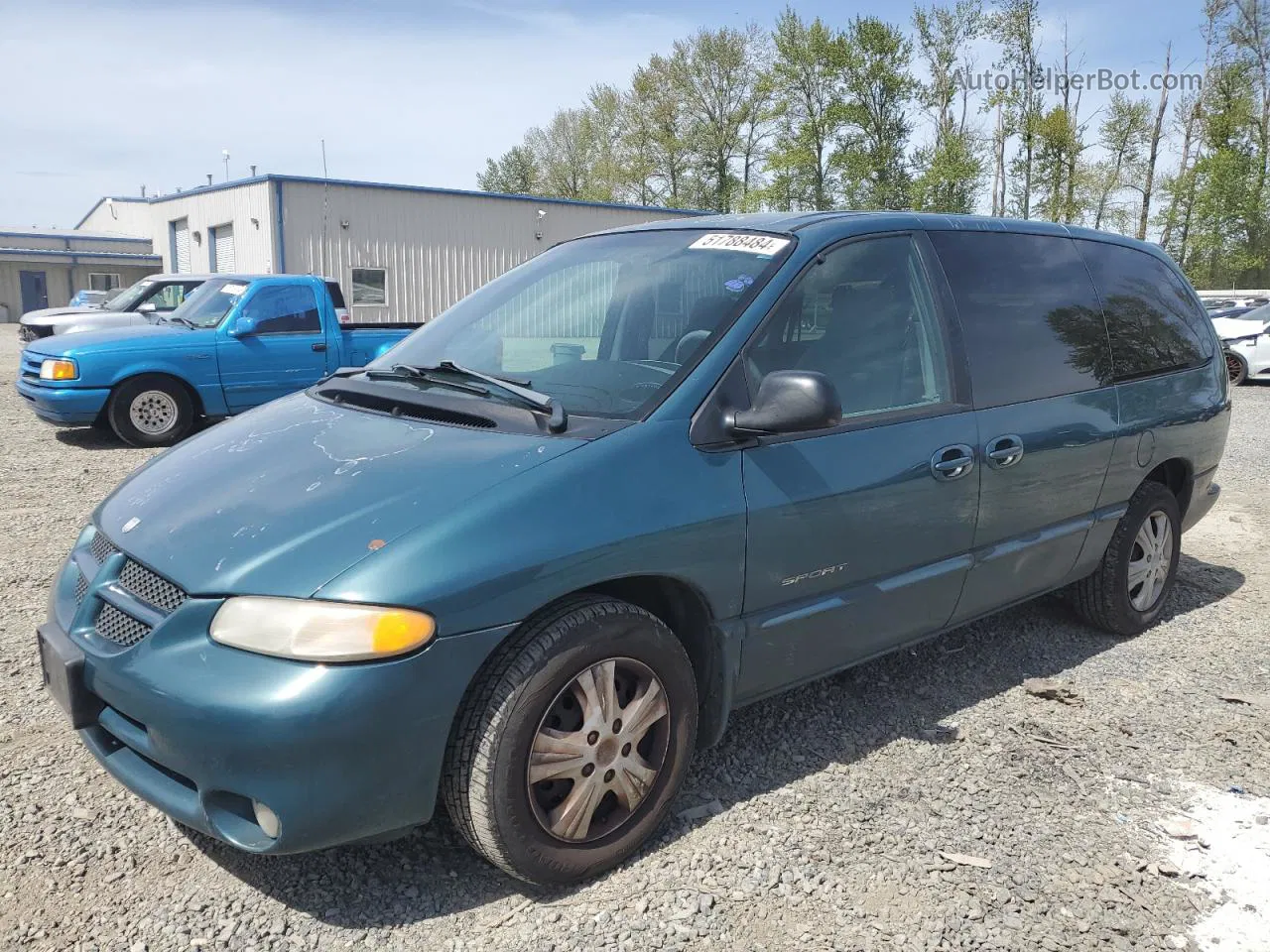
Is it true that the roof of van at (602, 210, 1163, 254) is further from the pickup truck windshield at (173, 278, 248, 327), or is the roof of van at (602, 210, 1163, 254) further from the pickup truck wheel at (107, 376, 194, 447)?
the pickup truck windshield at (173, 278, 248, 327)

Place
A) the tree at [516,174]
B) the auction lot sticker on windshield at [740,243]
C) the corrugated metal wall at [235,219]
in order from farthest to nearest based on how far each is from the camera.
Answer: the tree at [516,174]
the corrugated metal wall at [235,219]
the auction lot sticker on windshield at [740,243]

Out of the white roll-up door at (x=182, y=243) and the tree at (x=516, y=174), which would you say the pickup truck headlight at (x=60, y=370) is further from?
the tree at (x=516, y=174)

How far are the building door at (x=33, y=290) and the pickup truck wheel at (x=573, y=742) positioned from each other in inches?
2025

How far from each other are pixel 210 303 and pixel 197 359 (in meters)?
1.07

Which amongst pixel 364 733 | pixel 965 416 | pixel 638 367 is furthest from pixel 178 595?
pixel 965 416

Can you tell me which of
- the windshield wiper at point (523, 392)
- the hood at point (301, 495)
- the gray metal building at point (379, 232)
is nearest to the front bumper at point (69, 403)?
the hood at point (301, 495)

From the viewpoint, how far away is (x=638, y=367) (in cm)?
302

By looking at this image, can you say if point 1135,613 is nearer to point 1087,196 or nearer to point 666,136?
point 1087,196

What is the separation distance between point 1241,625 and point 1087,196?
4169cm

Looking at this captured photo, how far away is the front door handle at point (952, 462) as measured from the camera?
3.35 meters

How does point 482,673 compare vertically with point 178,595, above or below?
below

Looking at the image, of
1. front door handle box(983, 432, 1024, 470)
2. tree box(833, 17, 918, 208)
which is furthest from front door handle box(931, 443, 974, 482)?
tree box(833, 17, 918, 208)

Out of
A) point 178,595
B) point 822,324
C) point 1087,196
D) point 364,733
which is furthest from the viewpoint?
point 1087,196

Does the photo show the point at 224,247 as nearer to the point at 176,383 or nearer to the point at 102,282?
the point at 176,383
